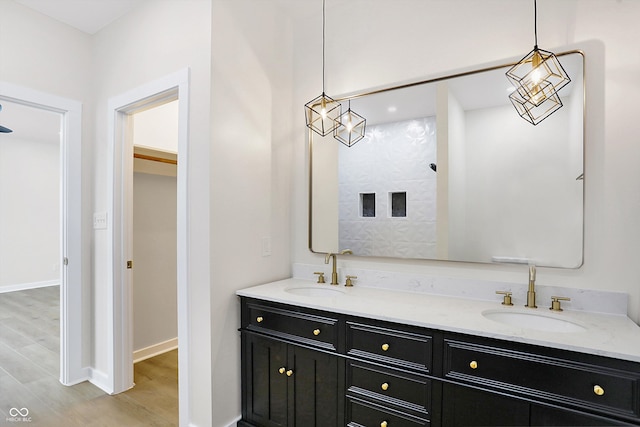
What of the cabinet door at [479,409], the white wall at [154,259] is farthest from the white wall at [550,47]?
the white wall at [154,259]

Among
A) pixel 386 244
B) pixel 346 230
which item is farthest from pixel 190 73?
pixel 386 244

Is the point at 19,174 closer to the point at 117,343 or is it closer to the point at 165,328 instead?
the point at 165,328

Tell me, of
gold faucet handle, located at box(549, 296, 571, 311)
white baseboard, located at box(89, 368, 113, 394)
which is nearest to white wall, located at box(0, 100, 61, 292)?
white baseboard, located at box(89, 368, 113, 394)

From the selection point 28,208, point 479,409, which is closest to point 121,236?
point 479,409

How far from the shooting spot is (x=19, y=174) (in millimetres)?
6133

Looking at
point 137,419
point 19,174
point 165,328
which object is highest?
point 19,174

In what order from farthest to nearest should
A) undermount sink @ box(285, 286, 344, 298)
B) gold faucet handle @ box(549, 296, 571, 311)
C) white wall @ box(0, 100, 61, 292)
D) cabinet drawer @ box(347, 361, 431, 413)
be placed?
1. white wall @ box(0, 100, 61, 292)
2. undermount sink @ box(285, 286, 344, 298)
3. gold faucet handle @ box(549, 296, 571, 311)
4. cabinet drawer @ box(347, 361, 431, 413)

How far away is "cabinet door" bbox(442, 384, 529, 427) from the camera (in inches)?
50.9

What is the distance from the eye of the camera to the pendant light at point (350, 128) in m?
2.27

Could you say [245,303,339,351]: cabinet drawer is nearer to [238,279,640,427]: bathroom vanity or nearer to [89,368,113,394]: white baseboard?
[238,279,640,427]: bathroom vanity

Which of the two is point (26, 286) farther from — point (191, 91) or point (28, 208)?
point (191, 91)

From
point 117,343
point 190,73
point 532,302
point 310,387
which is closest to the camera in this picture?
point 532,302

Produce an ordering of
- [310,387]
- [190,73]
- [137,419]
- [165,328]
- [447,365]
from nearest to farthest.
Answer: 1. [447,365]
2. [310,387]
3. [190,73]
4. [137,419]
5. [165,328]

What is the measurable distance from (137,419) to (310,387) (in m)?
1.28
